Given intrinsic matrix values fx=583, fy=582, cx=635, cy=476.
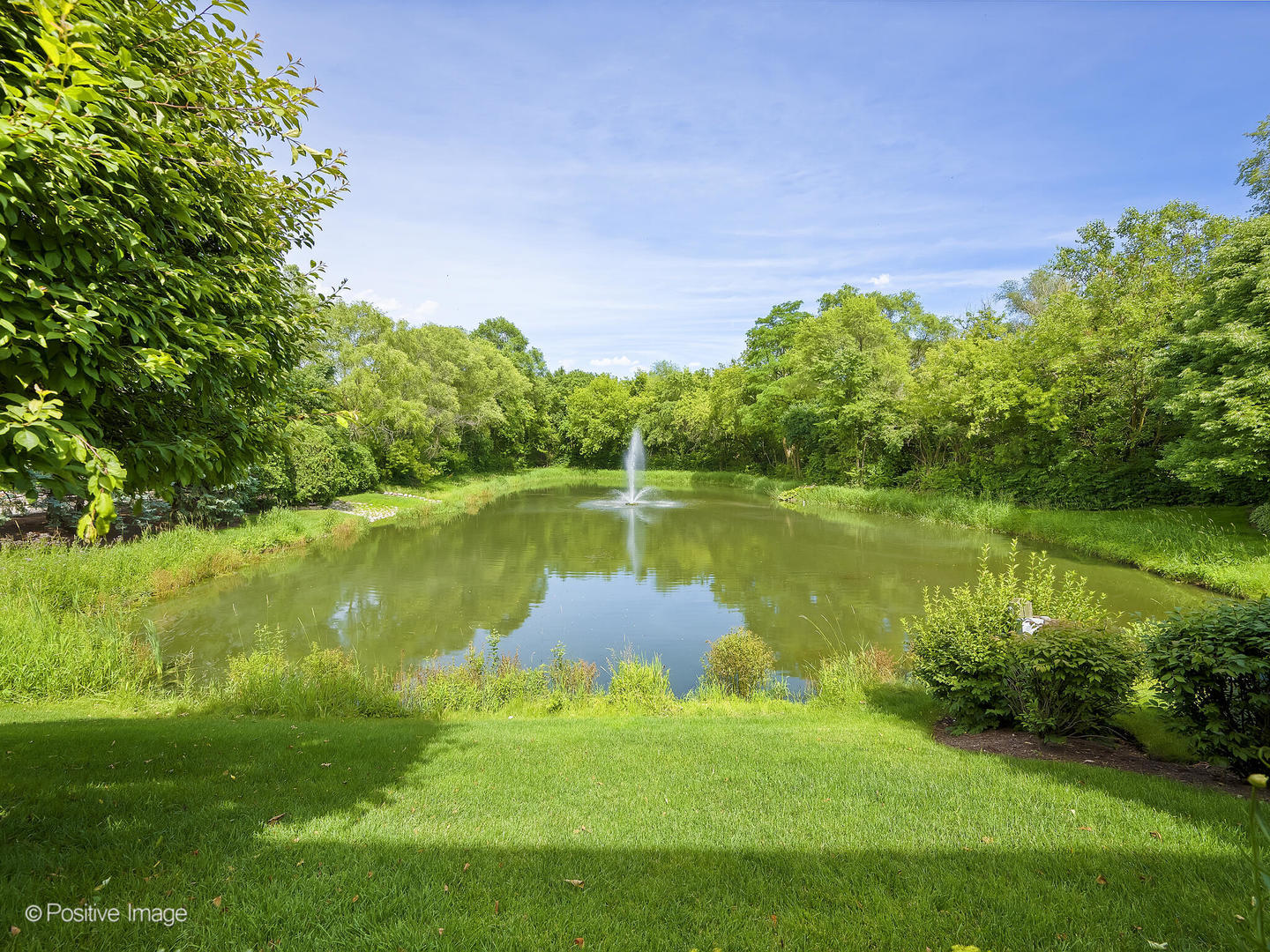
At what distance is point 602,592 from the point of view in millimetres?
15609

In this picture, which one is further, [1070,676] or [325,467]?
[325,467]

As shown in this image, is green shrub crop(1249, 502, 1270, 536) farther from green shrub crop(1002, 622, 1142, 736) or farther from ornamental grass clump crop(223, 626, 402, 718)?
ornamental grass clump crop(223, 626, 402, 718)

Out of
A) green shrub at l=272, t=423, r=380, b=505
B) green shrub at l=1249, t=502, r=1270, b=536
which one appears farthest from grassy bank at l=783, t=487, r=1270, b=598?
green shrub at l=272, t=423, r=380, b=505

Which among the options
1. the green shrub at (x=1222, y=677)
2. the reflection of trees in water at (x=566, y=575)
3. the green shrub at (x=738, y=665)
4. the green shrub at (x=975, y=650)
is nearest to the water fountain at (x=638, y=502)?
the reflection of trees in water at (x=566, y=575)

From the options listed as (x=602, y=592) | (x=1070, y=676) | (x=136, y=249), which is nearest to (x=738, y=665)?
(x=1070, y=676)

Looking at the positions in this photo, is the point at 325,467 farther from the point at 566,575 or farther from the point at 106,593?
the point at 566,575

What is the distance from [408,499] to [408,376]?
767cm

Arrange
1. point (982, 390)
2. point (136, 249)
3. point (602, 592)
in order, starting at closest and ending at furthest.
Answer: point (136, 249) < point (602, 592) < point (982, 390)

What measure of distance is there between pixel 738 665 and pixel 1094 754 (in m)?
4.92

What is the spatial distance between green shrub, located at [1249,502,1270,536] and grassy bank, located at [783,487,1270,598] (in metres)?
0.27

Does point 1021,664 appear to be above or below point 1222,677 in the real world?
below

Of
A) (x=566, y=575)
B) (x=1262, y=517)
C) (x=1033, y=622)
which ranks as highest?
(x=1262, y=517)

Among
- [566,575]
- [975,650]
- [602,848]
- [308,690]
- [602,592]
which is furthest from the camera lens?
[566,575]

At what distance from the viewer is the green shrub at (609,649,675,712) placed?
8.66 metres
